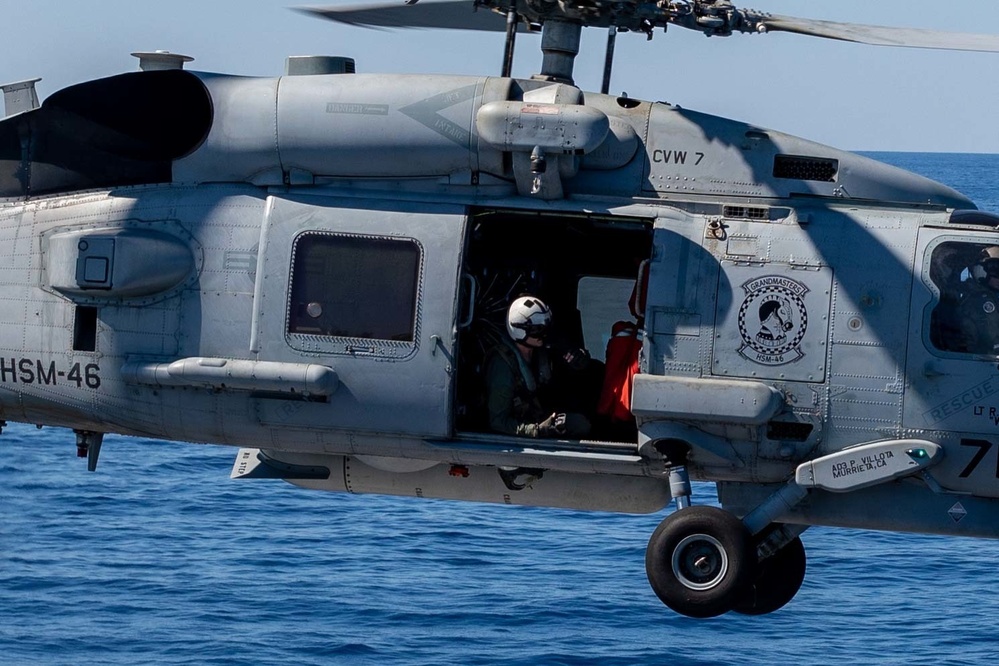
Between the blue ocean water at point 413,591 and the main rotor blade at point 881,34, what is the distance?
2027cm

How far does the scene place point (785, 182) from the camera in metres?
9.52

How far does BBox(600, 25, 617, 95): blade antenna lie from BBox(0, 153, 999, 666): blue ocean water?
19.3m

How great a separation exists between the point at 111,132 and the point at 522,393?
364cm

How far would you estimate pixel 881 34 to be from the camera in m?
8.74

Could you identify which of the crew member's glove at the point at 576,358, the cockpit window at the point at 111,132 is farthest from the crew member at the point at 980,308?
the cockpit window at the point at 111,132

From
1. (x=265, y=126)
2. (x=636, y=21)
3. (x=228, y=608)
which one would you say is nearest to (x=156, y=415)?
(x=265, y=126)

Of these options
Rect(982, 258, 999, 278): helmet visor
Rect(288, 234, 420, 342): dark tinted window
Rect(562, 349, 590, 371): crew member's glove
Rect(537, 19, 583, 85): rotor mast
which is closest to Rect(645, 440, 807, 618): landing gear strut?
Rect(562, 349, 590, 371): crew member's glove

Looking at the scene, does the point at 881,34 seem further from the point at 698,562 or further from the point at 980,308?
the point at 698,562

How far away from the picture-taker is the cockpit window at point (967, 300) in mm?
9070

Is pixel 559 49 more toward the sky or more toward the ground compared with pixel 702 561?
more toward the sky

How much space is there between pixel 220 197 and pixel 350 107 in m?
1.16

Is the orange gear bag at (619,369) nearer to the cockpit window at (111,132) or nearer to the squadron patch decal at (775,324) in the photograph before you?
the squadron patch decal at (775,324)

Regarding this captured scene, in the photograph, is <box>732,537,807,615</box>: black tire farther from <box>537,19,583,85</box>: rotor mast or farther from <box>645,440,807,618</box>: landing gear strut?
<box>537,19,583,85</box>: rotor mast

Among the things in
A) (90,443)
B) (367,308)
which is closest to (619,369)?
(367,308)
